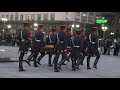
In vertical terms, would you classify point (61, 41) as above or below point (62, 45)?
above

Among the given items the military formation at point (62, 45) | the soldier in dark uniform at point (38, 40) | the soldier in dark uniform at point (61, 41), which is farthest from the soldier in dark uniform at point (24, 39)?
the soldier in dark uniform at point (38, 40)

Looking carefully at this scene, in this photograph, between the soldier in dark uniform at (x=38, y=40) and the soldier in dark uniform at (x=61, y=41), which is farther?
the soldier in dark uniform at (x=38, y=40)

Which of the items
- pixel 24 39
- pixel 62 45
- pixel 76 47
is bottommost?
pixel 76 47

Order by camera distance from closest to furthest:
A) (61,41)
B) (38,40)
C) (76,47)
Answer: (61,41) → (76,47) → (38,40)

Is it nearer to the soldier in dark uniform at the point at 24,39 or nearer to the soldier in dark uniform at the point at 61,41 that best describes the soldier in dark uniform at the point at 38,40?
the soldier in dark uniform at the point at 61,41

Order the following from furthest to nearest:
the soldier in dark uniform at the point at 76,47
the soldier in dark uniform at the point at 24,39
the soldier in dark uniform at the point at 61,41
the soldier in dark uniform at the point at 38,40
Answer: the soldier in dark uniform at the point at 38,40
the soldier in dark uniform at the point at 76,47
the soldier in dark uniform at the point at 61,41
the soldier in dark uniform at the point at 24,39

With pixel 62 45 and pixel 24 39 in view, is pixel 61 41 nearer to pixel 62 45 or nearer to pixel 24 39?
pixel 62 45

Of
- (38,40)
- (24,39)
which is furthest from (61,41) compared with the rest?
(38,40)

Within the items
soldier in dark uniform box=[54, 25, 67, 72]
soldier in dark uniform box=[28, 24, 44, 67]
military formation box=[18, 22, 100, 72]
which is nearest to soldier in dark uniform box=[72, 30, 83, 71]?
military formation box=[18, 22, 100, 72]
